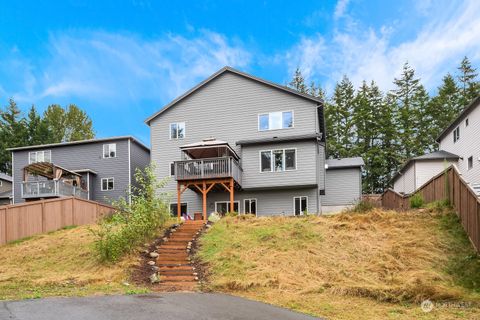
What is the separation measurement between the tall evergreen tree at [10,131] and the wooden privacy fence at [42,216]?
1239 inches

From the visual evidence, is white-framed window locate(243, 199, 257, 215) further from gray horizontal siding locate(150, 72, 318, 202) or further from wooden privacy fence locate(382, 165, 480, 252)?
wooden privacy fence locate(382, 165, 480, 252)

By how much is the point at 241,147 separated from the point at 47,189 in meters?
15.2

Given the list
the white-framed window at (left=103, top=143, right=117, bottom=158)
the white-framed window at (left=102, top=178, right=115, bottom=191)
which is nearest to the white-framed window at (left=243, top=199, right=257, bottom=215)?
the white-framed window at (left=102, top=178, right=115, bottom=191)

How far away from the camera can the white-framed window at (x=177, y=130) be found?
25.3 metres

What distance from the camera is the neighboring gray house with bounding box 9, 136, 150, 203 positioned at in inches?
1089

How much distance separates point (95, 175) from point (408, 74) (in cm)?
3738

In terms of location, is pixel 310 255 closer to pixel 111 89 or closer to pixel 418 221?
pixel 418 221

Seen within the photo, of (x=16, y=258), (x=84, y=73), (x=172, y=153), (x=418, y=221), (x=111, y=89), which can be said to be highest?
(x=84, y=73)

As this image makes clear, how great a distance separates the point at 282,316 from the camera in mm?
6867

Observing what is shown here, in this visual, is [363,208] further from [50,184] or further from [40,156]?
[40,156]

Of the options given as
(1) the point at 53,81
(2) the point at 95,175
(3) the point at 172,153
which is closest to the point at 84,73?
(1) the point at 53,81

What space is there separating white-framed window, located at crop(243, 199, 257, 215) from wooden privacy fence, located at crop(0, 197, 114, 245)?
916 cm

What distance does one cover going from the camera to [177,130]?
25469 mm

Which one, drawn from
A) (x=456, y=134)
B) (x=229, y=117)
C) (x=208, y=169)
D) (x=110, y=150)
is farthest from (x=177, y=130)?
(x=456, y=134)
